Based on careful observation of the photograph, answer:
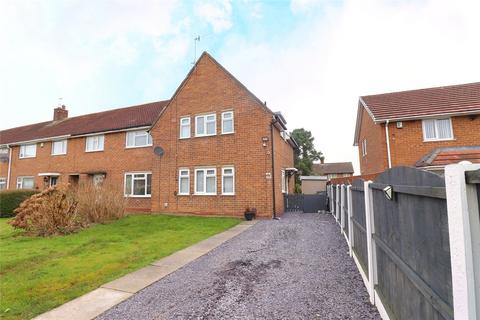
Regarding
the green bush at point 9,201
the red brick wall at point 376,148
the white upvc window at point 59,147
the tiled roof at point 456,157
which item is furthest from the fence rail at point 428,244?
the white upvc window at point 59,147

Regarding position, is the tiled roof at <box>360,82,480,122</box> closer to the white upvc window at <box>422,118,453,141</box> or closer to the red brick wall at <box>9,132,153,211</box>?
the white upvc window at <box>422,118,453,141</box>

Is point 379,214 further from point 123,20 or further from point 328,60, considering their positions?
point 123,20

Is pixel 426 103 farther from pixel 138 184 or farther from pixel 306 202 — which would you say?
pixel 138 184

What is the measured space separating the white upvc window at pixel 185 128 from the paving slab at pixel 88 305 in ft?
37.3

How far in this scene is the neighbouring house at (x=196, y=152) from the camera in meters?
13.2

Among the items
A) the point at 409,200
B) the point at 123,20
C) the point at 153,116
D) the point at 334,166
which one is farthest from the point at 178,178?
the point at 334,166

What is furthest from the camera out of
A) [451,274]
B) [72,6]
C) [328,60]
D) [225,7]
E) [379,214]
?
[328,60]

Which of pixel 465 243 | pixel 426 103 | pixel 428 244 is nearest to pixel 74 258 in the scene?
pixel 428 244

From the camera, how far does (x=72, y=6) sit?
950 centimetres

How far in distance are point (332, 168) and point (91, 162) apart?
47.1m

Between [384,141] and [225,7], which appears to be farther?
[384,141]

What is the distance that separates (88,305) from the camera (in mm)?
3777

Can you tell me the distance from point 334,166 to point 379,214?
55239 mm

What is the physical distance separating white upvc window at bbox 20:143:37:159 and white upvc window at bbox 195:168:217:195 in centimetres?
1720
